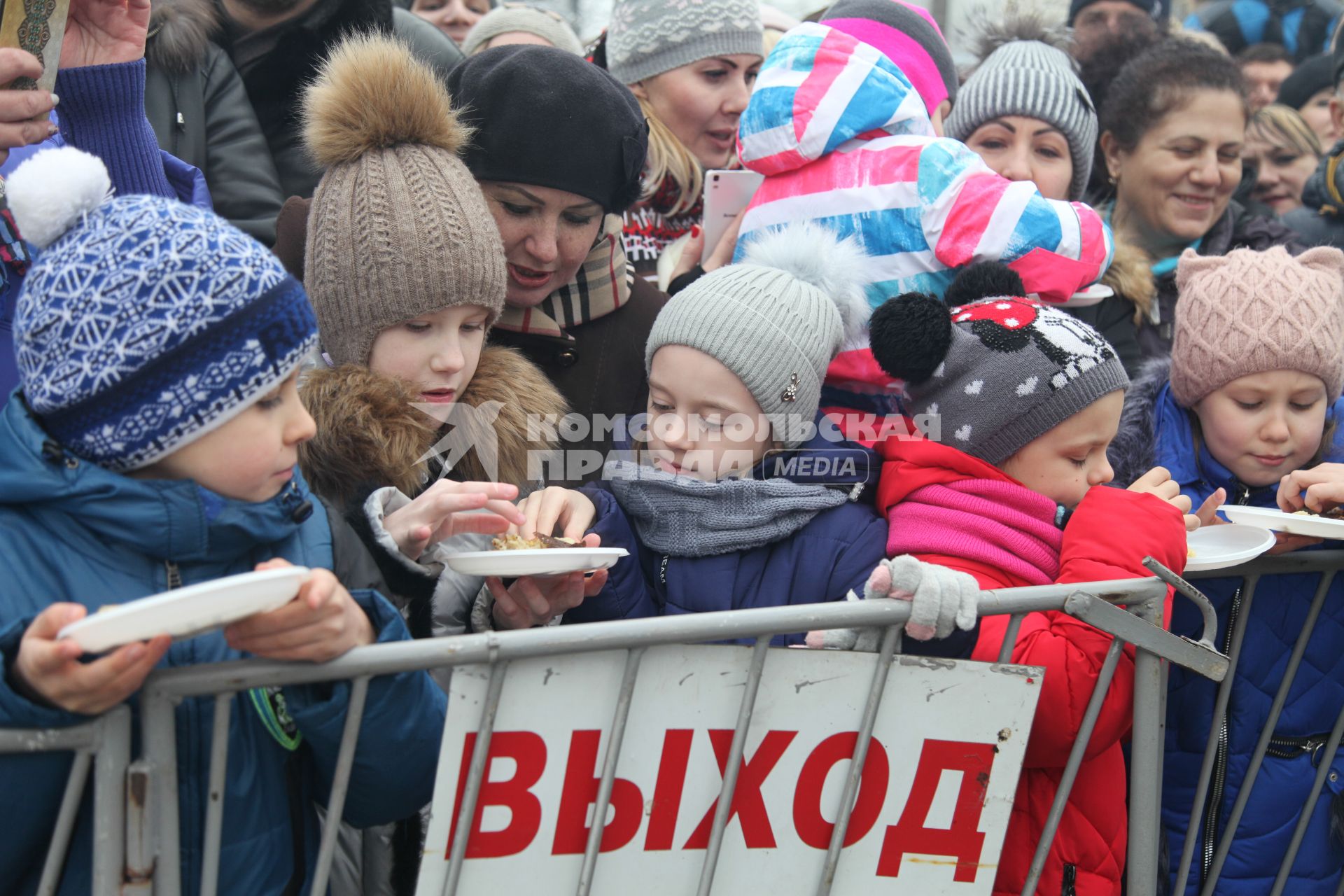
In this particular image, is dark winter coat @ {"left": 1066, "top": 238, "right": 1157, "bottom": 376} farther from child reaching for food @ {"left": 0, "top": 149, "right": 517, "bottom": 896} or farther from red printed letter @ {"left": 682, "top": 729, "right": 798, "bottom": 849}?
child reaching for food @ {"left": 0, "top": 149, "right": 517, "bottom": 896}

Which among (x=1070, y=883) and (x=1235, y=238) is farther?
(x=1235, y=238)

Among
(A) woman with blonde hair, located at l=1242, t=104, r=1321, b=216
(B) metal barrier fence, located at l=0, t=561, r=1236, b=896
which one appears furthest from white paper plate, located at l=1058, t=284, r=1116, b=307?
(A) woman with blonde hair, located at l=1242, t=104, r=1321, b=216

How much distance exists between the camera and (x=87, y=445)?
1.76 metres

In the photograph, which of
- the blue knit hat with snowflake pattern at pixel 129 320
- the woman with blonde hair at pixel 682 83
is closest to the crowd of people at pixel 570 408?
the blue knit hat with snowflake pattern at pixel 129 320

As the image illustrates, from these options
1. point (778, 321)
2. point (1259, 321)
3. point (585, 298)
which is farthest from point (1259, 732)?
point (585, 298)

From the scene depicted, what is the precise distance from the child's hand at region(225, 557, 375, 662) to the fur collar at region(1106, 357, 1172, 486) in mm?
2003

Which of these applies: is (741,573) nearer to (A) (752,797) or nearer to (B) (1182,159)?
(A) (752,797)

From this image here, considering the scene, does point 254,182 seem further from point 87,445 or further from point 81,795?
point 81,795

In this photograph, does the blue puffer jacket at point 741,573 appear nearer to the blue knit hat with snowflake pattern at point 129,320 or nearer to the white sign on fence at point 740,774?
the white sign on fence at point 740,774

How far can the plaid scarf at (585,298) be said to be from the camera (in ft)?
10.0

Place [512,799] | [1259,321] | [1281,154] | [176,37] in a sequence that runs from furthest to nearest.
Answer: [1281,154]
[176,37]
[1259,321]
[512,799]

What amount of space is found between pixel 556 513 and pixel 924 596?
2.43 feet

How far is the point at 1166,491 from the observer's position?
8.61 feet

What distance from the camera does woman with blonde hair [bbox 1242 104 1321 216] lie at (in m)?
6.33
